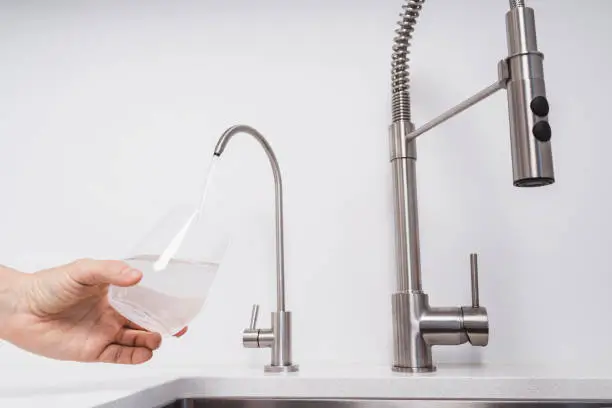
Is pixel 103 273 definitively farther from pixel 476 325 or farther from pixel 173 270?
pixel 476 325

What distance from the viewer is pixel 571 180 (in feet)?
3.37

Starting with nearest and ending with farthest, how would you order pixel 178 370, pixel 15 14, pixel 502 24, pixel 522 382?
pixel 522 382 → pixel 178 370 → pixel 502 24 → pixel 15 14

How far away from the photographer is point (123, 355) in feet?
2.60

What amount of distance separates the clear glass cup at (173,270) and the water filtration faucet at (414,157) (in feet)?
1.14

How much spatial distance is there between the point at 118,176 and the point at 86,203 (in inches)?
3.3

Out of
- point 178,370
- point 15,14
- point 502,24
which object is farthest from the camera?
point 15,14

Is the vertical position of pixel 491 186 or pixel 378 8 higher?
pixel 378 8

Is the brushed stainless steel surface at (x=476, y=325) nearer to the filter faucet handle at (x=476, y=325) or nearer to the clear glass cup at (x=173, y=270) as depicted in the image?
the filter faucet handle at (x=476, y=325)

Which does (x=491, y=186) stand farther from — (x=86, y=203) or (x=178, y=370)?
(x=86, y=203)

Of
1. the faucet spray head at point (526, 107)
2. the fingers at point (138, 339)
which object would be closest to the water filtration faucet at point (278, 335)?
the fingers at point (138, 339)

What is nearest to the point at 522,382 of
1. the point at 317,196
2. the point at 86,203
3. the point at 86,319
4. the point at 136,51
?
the point at 317,196

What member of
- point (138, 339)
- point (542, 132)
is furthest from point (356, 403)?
point (542, 132)

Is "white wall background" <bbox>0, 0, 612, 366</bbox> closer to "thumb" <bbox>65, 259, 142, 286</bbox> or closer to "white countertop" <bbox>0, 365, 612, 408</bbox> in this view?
"white countertop" <bbox>0, 365, 612, 408</bbox>

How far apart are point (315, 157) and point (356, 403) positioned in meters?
0.49
